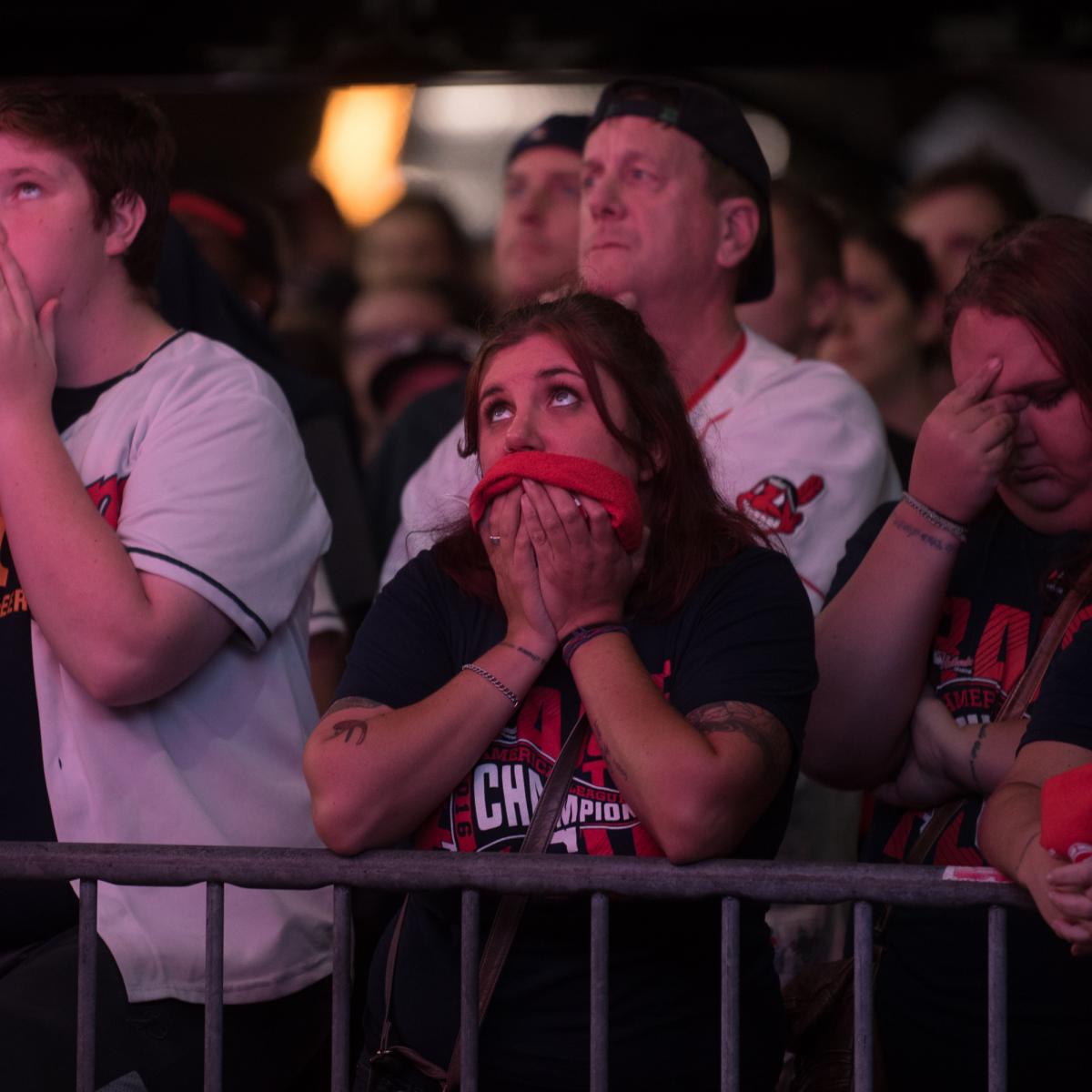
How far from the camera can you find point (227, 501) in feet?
9.50

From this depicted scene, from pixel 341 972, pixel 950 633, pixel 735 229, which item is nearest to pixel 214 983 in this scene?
pixel 341 972

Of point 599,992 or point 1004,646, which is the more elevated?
point 1004,646

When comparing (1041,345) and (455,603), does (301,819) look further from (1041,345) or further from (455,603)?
(1041,345)

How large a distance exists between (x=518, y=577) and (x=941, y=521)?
0.74m

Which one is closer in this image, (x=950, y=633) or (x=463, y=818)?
(x=463, y=818)

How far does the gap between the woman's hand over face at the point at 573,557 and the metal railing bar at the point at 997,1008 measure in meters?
0.70

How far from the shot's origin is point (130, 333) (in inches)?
123

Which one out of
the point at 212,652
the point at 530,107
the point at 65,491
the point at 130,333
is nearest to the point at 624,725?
the point at 212,652

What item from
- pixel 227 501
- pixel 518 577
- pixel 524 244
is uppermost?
pixel 524 244

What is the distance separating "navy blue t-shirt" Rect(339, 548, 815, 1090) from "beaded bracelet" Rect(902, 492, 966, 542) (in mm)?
311

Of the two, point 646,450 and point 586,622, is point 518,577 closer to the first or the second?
point 586,622

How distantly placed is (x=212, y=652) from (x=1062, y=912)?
1.39 meters

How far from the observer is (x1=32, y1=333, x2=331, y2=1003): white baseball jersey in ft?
9.22

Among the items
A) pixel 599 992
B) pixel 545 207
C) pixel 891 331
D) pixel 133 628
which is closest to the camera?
pixel 599 992
